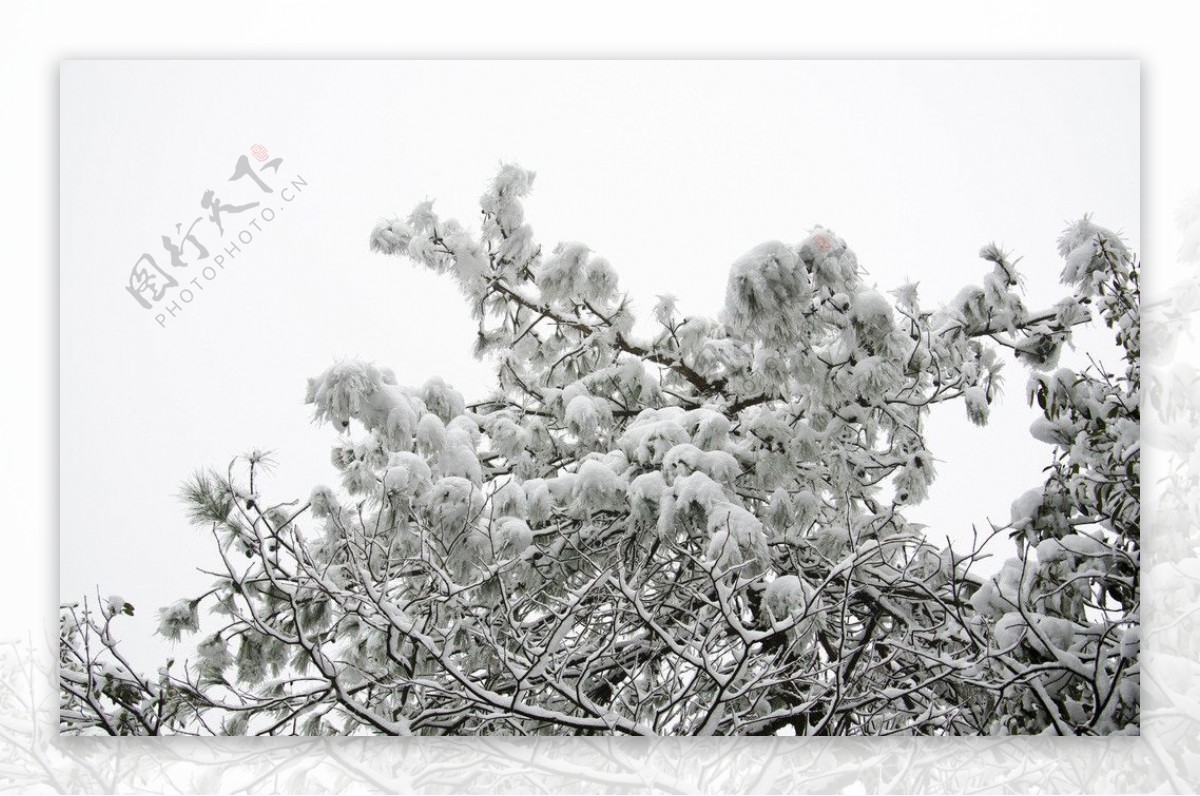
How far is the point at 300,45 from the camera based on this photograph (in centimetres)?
222

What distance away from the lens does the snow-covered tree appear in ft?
6.98

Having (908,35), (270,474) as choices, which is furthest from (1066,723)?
(270,474)

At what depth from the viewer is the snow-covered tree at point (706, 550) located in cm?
213

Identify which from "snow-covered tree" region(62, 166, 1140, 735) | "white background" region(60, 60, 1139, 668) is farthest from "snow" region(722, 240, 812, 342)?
"white background" region(60, 60, 1139, 668)

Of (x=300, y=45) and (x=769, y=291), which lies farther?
(x=300, y=45)

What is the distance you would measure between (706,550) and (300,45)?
50.3 inches

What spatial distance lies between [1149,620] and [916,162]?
103 centimetres

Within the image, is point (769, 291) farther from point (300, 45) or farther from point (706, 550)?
point (300, 45)

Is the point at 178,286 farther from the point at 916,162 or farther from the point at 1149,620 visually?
the point at 1149,620

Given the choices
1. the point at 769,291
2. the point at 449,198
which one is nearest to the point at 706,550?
the point at 769,291

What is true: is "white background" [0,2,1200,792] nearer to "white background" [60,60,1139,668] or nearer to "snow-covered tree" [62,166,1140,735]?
"white background" [60,60,1139,668]

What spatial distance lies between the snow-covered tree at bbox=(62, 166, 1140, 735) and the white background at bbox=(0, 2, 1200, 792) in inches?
7.6

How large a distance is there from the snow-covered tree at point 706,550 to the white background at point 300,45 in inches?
7.6

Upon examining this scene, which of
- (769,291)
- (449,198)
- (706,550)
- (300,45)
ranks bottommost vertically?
(706,550)
